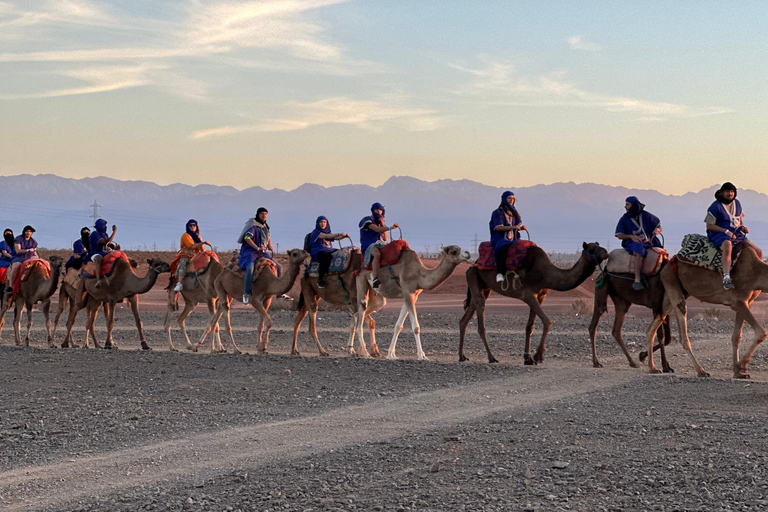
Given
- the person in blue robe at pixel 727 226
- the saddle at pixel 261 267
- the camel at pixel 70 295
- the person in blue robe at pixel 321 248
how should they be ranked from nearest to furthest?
the person in blue robe at pixel 727 226 → the person in blue robe at pixel 321 248 → the saddle at pixel 261 267 → the camel at pixel 70 295

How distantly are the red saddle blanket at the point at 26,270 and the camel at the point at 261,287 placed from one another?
510 centimetres

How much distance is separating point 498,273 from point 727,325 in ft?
44.4

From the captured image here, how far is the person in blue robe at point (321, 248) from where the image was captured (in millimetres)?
20438

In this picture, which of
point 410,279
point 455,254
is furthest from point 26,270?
point 455,254

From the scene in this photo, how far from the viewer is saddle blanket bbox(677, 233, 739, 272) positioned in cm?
1594

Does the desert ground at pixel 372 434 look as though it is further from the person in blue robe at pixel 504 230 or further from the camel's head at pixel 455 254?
the camel's head at pixel 455 254

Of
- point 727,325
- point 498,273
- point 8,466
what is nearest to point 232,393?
point 8,466

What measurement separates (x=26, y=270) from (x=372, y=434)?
1570 centimetres

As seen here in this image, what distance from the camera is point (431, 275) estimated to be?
62.7 feet

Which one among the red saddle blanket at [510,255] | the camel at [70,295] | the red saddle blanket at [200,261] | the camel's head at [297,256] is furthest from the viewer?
the camel at [70,295]

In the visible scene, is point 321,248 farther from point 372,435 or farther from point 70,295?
point 372,435

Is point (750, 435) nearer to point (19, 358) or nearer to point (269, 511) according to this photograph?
point (269, 511)

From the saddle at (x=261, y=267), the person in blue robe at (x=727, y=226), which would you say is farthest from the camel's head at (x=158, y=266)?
the person in blue robe at (x=727, y=226)

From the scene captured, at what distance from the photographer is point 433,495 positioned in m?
8.38
